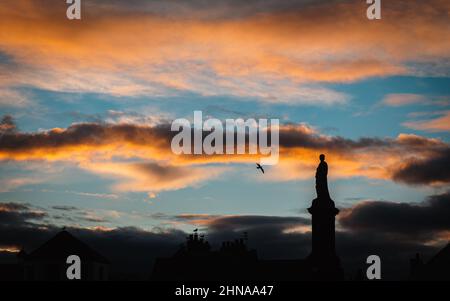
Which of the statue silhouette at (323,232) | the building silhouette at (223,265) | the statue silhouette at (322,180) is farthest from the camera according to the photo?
the building silhouette at (223,265)

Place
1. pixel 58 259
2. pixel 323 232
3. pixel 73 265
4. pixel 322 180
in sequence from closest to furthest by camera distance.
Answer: pixel 323 232 < pixel 322 180 < pixel 73 265 < pixel 58 259

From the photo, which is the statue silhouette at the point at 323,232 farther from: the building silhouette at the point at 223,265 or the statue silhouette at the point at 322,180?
the building silhouette at the point at 223,265

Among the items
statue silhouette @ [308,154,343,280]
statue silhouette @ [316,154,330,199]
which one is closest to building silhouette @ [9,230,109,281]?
statue silhouette @ [308,154,343,280]

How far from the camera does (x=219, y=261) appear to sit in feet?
208

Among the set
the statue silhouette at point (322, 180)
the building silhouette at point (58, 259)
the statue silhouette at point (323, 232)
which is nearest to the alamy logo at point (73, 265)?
the building silhouette at point (58, 259)

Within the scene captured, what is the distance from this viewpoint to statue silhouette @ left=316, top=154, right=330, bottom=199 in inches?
1529

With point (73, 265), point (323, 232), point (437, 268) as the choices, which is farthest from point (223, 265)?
point (323, 232)

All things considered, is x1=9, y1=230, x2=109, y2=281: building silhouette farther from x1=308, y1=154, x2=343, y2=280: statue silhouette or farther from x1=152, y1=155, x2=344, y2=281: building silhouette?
x1=308, y1=154, x2=343, y2=280: statue silhouette

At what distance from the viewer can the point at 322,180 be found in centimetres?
Answer: 3894

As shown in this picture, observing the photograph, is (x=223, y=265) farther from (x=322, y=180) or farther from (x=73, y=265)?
(x=322, y=180)

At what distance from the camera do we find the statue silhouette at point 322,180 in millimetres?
38844
